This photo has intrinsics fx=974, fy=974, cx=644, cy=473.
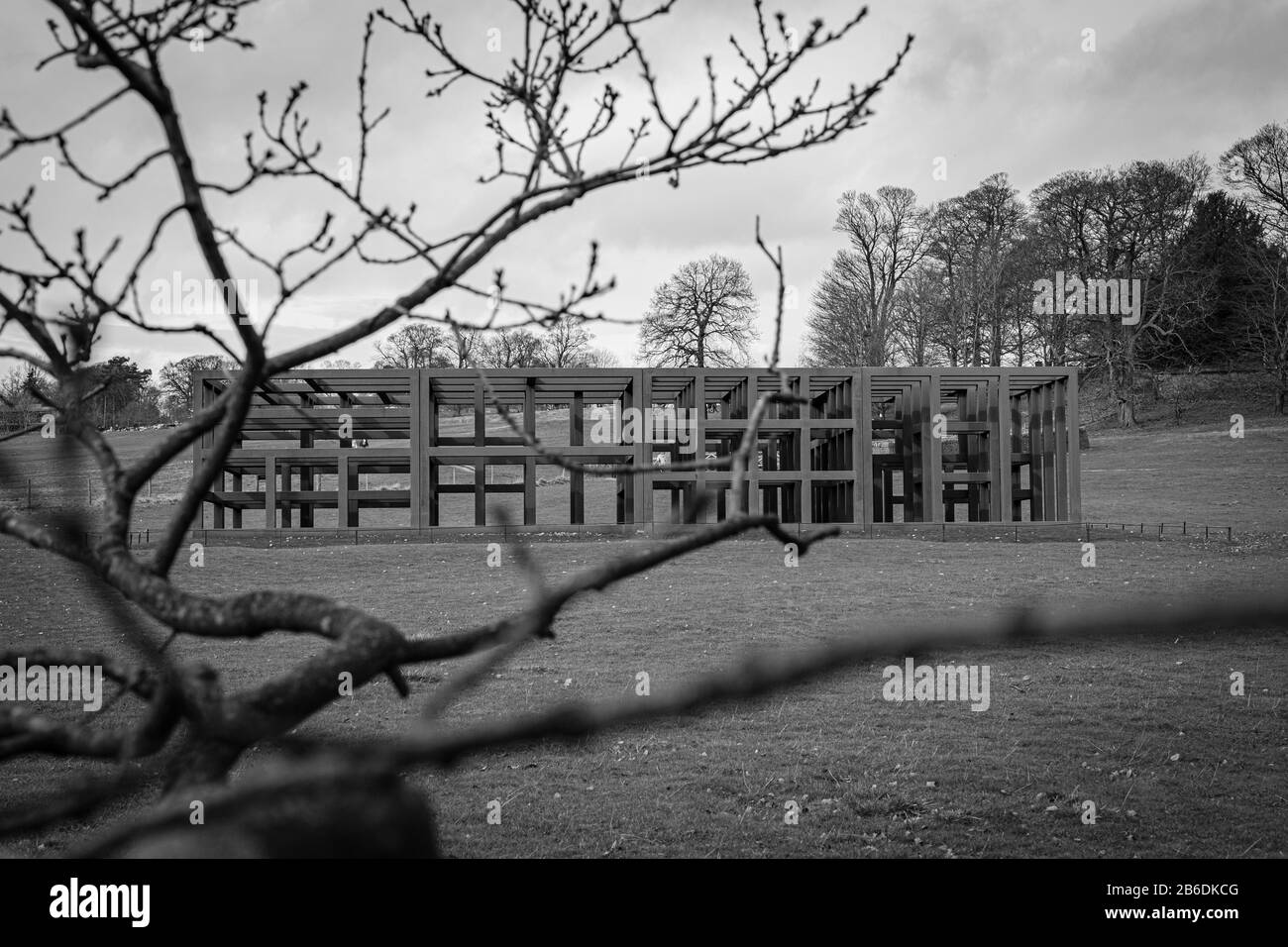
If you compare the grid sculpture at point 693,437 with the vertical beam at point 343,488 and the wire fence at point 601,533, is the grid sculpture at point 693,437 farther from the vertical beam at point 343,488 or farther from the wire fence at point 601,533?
the wire fence at point 601,533

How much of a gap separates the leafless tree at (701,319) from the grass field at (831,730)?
27298mm

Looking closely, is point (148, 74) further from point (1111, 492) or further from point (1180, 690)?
point (1111, 492)

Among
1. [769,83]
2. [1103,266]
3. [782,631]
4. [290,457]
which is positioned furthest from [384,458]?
[1103,266]

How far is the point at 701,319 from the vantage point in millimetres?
47406

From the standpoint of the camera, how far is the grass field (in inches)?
289

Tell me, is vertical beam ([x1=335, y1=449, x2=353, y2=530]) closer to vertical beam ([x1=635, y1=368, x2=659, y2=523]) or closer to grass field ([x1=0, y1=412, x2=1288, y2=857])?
vertical beam ([x1=635, y1=368, x2=659, y2=523])

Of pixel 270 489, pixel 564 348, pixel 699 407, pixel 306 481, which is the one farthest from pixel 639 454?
pixel 564 348

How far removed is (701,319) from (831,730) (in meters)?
38.4

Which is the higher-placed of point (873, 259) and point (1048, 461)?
point (873, 259)

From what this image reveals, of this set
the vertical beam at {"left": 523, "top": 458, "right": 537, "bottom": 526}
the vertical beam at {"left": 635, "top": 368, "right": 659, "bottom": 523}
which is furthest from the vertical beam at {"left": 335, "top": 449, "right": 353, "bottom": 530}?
the vertical beam at {"left": 635, "top": 368, "right": 659, "bottom": 523}

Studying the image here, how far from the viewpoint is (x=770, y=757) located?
9500 mm

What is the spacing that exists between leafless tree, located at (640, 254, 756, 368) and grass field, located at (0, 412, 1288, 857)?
1075 inches

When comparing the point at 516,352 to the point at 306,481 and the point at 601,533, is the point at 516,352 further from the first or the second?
the point at 601,533

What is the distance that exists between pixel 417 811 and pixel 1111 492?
44418 mm
